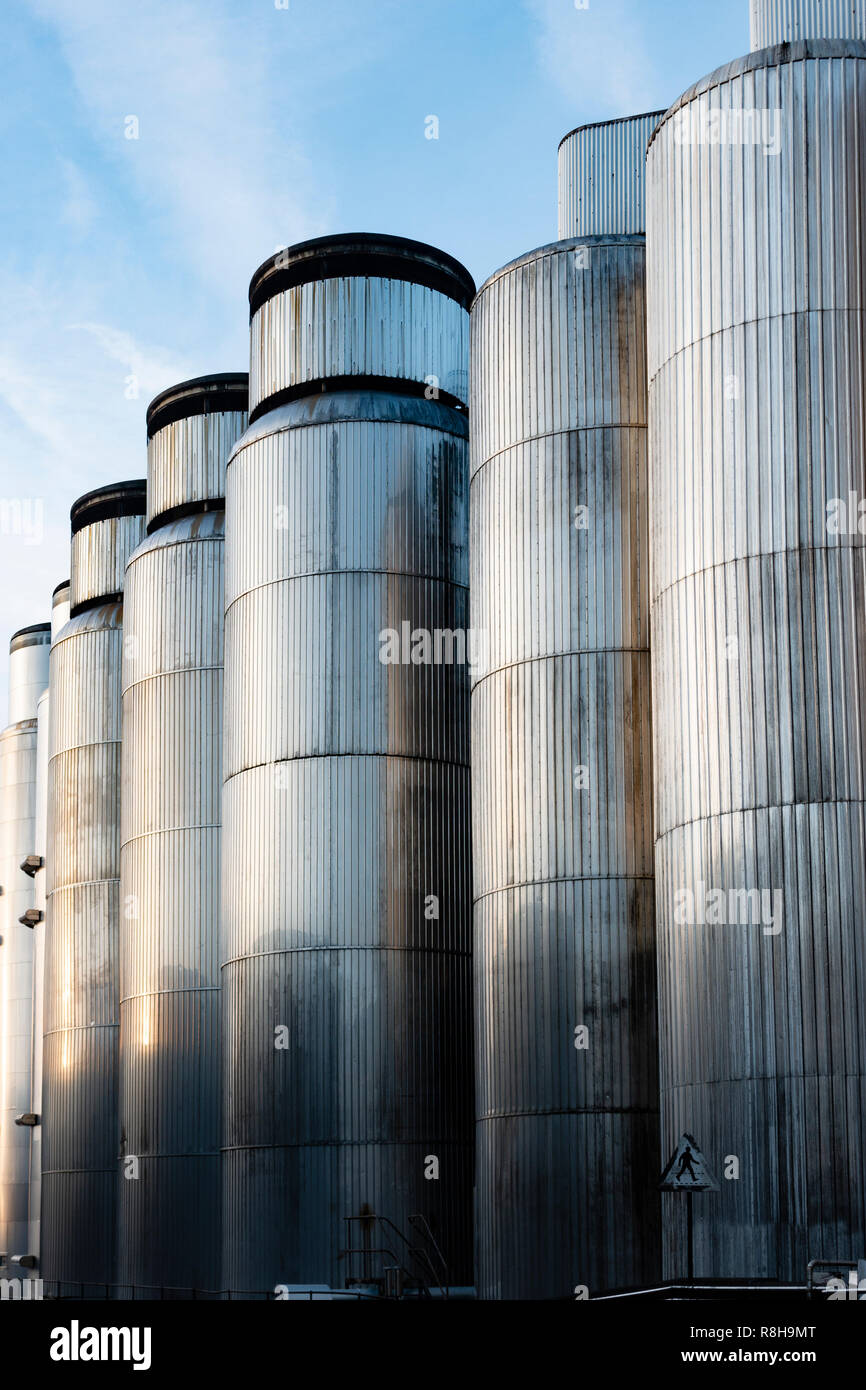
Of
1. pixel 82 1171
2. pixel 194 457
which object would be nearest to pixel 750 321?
pixel 194 457

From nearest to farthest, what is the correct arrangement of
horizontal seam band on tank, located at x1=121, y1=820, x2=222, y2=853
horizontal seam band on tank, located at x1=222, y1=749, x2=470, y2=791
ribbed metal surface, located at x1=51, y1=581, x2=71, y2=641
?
horizontal seam band on tank, located at x1=222, y1=749, x2=470, y2=791 → horizontal seam band on tank, located at x1=121, y1=820, x2=222, y2=853 → ribbed metal surface, located at x1=51, y1=581, x2=71, y2=641

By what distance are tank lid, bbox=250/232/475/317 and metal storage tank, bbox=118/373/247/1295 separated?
23.1 feet

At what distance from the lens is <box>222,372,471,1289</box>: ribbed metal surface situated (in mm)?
39594

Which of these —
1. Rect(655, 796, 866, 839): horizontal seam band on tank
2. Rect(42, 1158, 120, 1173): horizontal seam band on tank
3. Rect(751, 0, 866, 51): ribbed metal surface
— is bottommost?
Rect(42, 1158, 120, 1173): horizontal seam band on tank

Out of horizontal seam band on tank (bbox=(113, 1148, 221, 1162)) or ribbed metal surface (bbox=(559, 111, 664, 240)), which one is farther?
horizontal seam band on tank (bbox=(113, 1148, 221, 1162))

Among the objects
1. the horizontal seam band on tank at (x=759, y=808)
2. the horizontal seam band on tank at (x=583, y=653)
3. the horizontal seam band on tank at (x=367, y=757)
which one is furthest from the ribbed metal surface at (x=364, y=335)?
the horizontal seam band on tank at (x=759, y=808)

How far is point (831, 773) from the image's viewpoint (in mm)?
28547

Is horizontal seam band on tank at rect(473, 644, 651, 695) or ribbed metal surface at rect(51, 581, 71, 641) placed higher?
ribbed metal surface at rect(51, 581, 71, 641)

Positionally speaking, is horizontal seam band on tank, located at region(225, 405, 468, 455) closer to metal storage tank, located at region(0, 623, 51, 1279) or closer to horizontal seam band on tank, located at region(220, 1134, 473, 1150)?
horizontal seam band on tank, located at region(220, 1134, 473, 1150)

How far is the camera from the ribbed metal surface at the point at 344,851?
3959cm

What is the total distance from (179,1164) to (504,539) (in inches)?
756

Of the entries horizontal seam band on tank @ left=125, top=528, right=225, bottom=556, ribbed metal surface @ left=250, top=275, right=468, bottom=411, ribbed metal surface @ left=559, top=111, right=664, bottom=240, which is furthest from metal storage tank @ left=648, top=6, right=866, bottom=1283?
horizontal seam band on tank @ left=125, top=528, right=225, bottom=556

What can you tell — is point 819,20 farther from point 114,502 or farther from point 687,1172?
point 114,502
